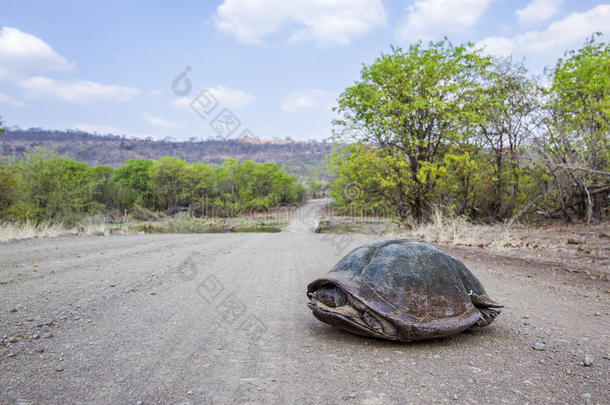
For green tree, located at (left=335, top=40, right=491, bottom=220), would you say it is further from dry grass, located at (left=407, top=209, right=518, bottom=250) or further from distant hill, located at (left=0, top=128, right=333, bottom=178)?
distant hill, located at (left=0, top=128, right=333, bottom=178)

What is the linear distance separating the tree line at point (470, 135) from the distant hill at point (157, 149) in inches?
3123

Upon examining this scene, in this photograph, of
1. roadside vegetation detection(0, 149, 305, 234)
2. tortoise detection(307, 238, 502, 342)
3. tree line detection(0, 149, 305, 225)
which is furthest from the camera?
tree line detection(0, 149, 305, 225)

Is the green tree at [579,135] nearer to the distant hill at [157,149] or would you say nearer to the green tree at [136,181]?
the green tree at [136,181]

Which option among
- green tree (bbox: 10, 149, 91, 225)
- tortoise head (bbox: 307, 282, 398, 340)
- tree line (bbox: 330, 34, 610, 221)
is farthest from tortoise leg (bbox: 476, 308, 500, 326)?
green tree (bbox: 10, 149, 91, 225)

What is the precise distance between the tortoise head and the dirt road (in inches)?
6.9

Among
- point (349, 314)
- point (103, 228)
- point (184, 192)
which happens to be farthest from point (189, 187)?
point (349, 314)

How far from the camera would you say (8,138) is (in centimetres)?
10350

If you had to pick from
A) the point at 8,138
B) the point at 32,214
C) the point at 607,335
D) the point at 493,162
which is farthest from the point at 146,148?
the point at 607,335

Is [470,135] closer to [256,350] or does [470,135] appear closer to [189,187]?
[256,350]

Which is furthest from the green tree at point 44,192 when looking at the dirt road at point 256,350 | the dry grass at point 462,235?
the dry grass at point 462,235

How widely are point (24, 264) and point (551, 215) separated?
52.3ft

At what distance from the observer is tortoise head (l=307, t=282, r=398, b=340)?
111 inches

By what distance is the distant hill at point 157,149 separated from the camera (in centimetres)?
9906

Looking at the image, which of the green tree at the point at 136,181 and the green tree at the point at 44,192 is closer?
the green tree at the point at 44,192
